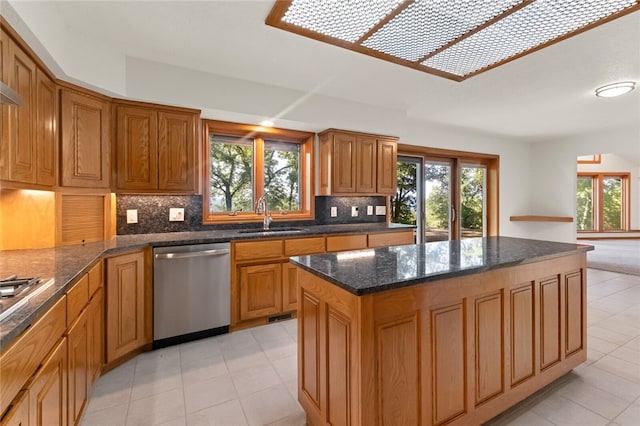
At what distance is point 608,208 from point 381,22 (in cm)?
1071

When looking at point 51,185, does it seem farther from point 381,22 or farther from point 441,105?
point 441,105

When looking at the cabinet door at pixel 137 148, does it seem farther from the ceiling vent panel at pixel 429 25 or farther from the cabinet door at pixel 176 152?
the ceiling vent panel at pixel 429 25

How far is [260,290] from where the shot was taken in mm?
2926

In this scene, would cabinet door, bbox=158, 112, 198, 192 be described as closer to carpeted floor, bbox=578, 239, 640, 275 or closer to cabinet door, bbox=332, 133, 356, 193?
cabinet door, bbox=332, 133, 356, 193

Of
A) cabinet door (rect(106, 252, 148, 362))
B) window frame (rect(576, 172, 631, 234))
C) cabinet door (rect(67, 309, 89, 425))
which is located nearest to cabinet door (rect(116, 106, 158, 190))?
cabinet door (rect(106, 252, 148, 362))

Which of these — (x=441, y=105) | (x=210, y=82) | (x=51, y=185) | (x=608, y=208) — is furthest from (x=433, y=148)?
(x=608, y=208)

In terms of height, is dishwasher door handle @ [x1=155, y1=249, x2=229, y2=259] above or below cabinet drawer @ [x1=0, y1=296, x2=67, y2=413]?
above

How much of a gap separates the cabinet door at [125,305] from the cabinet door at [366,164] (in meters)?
2.57

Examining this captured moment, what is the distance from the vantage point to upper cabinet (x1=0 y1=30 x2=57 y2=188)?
1613 millimetres

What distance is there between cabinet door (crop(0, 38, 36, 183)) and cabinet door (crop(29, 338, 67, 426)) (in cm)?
110

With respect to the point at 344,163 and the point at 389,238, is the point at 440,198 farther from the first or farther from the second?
the point at 344,163

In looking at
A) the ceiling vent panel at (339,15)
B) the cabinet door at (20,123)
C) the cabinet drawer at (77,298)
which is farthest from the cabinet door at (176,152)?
the ceiling vent panel at (339,15)

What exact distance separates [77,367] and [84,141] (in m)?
1.70

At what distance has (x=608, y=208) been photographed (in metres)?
8.67
